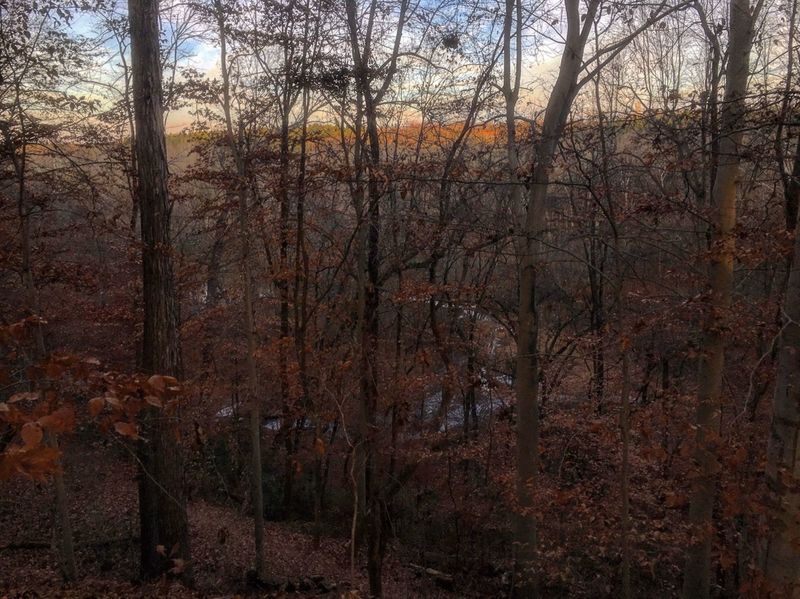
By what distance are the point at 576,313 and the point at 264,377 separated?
374 inches

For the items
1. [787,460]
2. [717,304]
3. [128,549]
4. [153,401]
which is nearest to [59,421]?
[153,401]

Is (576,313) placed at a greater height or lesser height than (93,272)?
lesser

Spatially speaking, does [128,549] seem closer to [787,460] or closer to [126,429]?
[126,429]

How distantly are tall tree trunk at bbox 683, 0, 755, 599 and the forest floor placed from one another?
4.98 metres

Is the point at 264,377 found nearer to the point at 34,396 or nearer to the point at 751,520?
the point at 751,520

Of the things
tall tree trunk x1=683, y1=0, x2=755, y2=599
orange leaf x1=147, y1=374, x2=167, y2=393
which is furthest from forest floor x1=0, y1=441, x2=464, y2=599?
orange leaf x1=147, y1=374, x2=167, y2=393

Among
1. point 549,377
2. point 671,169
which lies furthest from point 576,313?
point 671,169

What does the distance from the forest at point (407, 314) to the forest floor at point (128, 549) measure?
0.31 feet

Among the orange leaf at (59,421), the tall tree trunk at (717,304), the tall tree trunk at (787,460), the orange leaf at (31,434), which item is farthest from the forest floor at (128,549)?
the orange leaf at (31,434)

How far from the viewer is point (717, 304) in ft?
27.1

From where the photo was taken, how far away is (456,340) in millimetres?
15352

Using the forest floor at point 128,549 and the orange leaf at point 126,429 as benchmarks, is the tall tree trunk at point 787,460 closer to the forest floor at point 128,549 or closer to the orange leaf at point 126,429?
the orange leaf at point 126,429

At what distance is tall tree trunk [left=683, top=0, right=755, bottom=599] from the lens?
8078 millimetres

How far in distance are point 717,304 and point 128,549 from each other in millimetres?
10689
